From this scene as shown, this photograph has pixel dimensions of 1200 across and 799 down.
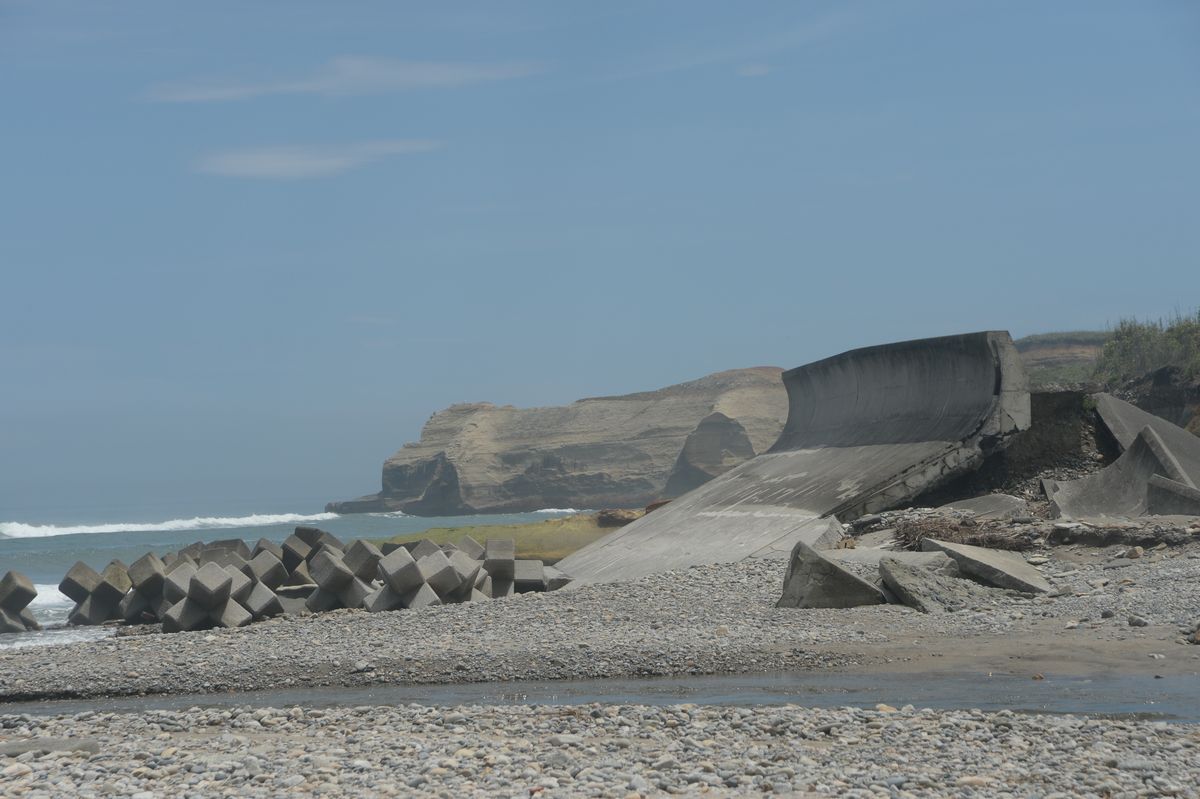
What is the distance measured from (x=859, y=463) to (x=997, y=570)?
252 inches

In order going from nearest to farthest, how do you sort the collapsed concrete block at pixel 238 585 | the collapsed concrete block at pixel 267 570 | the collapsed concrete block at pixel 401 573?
1. the collapsed concrete block at pixel 401 573
2. the collapsed concrete block at pixel 238 585
3. the collapsed concrete block at pixel 267 570

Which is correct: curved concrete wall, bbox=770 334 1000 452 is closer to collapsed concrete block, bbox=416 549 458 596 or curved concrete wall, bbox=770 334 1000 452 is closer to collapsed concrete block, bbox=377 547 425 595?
collapsed concrete block, bbox=416 549 458 596

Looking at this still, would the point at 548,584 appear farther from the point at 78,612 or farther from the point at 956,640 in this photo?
the point at 78,612

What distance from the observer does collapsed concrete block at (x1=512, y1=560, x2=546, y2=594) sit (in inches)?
664

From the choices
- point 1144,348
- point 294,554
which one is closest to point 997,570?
point 294,554

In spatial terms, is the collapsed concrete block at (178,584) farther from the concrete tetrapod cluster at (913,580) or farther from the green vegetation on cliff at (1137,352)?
the green vegetation on cliff at (1137,352)

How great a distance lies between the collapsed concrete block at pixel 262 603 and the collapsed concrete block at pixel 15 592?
609 centimetres

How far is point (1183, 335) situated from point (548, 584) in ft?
132

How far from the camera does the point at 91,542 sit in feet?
196

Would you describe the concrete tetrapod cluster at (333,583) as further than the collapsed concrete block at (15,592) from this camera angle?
No

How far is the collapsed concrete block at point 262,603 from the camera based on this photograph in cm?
1627

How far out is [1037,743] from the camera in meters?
7.25

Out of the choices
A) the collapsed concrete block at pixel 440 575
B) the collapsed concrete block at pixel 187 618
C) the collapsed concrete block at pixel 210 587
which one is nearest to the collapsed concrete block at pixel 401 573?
the collapsed concrete block at pixel 440 575

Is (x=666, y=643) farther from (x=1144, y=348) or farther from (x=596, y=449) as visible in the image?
(x=596, y=449)
